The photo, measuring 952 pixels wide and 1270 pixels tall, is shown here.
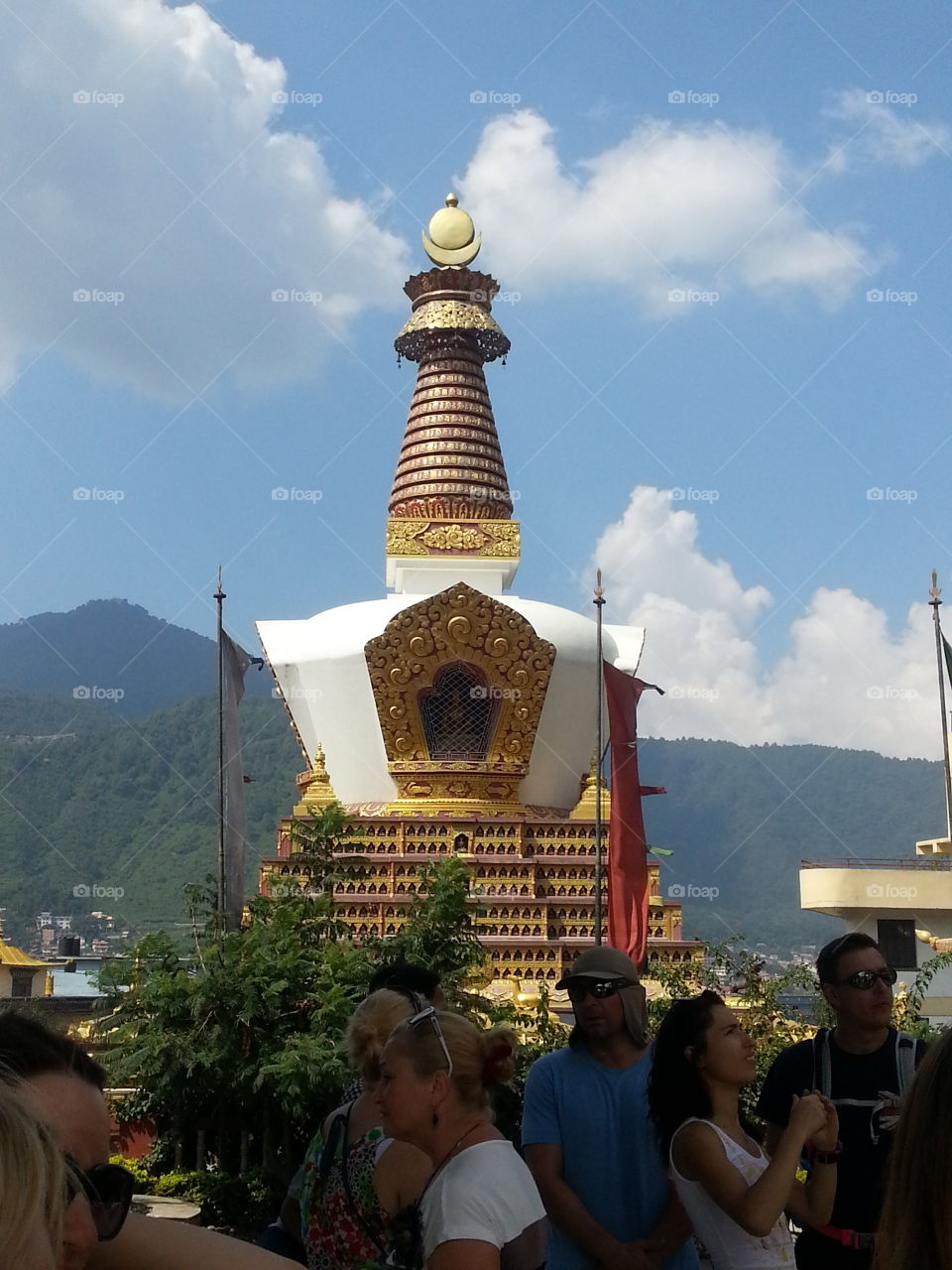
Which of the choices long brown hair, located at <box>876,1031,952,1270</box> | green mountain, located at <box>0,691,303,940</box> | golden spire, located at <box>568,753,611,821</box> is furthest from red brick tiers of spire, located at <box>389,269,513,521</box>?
green mountain, located at <box>0,691,303,940</box>

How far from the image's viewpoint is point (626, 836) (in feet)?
56.9

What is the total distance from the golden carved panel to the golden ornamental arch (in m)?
2.14

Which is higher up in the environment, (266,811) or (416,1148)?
(266,811)

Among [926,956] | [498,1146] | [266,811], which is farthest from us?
[266,811]

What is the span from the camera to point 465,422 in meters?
26.9

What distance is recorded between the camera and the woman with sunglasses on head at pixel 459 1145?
3209mm

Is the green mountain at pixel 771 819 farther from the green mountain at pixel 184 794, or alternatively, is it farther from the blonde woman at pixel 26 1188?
the blonde woman at pixel 26 1188

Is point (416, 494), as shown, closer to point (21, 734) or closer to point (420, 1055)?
point (420, 1055)

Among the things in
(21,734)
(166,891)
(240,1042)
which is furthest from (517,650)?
(21,734)

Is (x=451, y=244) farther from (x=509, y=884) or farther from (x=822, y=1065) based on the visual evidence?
(x=822, y=1065)

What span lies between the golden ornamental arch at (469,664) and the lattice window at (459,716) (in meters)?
0.14

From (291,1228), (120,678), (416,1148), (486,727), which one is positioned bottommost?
(291,1228)

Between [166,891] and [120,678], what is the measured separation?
65.7m

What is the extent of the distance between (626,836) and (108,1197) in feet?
51.3
